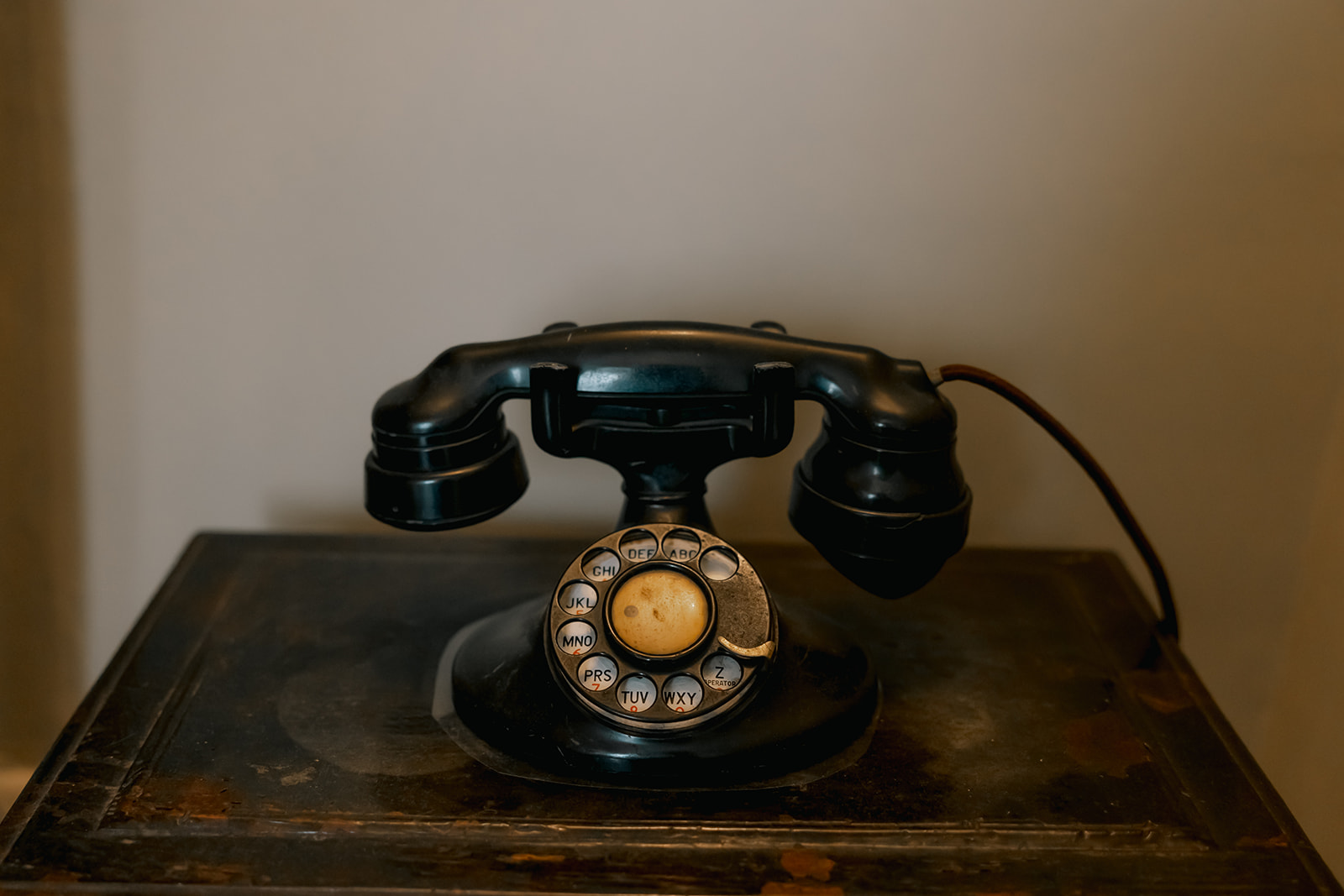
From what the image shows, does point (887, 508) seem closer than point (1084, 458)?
Yes

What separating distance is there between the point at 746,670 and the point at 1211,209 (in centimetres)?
74

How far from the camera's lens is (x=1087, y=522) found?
4.05 ft

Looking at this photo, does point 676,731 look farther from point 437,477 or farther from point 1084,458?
point 1084,458

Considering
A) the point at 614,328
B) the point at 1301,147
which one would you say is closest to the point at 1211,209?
the point at 1301,147

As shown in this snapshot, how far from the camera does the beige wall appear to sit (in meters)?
1.03

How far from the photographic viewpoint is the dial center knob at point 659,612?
75 centimetres

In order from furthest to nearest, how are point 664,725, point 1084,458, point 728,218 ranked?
point 728,218 < point 1084,458 < point 664,725

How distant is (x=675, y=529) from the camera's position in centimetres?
82

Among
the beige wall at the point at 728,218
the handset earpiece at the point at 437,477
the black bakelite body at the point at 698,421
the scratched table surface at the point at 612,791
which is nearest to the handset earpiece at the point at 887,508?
the black bakelite body at the point at 698,421

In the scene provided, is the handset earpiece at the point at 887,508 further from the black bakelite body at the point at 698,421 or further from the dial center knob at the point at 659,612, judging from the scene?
the dial center knob at the point at 659,612

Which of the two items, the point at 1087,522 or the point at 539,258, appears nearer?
the point at 539,258

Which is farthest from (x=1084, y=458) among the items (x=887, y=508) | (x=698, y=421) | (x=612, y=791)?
(x=612, y=791)

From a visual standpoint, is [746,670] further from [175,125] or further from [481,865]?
[175,125]

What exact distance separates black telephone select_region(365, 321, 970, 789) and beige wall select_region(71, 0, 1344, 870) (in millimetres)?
335
